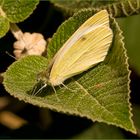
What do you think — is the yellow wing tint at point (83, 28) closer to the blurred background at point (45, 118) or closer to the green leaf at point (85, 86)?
the green leaf at point (85, 86)

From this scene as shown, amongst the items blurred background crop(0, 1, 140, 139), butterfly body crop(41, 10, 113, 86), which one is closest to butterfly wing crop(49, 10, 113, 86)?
butterfly body crop(41, 10, 113, 86)

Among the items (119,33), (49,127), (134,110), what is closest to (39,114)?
(49,127)

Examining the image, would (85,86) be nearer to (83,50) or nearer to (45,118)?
(83,50)

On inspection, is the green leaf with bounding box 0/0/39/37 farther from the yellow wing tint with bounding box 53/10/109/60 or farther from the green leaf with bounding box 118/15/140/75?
the green leaf with bounding box 118/15/140/75

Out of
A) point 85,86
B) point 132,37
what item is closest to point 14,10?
point 85,86

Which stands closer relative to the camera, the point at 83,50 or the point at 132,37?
the point at 83,50

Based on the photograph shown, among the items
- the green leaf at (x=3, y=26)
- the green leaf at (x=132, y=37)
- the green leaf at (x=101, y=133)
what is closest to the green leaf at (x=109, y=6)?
the green leaf at (x=3, y=26)

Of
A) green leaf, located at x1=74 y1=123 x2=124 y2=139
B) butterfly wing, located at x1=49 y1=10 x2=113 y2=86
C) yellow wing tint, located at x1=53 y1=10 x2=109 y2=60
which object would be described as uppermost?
yellow wing tint, located at x1=53 y1=10 x2=109 y2=60
